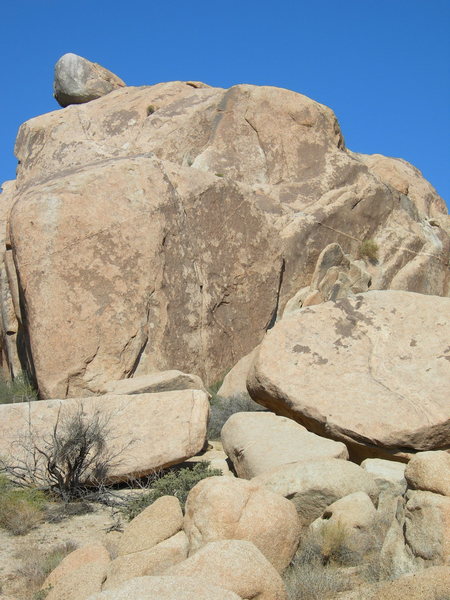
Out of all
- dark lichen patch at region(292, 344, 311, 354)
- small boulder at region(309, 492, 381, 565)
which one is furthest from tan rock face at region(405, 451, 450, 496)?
dark lichen patch at region(292, 344, 311, 354)

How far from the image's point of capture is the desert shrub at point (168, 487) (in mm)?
7191

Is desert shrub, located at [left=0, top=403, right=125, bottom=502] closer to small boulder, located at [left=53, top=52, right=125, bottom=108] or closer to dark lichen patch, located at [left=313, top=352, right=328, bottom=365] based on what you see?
dark lichen patch, located at [left=313, top=352, right=328, bottom=365]

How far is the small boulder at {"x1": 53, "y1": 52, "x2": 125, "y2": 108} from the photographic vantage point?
22.2m

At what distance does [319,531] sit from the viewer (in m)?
5.84

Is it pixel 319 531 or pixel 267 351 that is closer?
pixel 319 531

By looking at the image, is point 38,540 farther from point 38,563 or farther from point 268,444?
point 268,444

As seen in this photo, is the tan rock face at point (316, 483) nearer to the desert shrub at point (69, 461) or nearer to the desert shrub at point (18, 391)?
the desert shrub at point (69, 461)

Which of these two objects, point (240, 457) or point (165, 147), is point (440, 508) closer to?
point (240, 457)

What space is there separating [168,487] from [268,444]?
1149 millimetres

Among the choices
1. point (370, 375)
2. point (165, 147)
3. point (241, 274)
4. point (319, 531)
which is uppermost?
point (165, 147)

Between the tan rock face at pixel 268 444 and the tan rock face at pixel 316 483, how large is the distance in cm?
69

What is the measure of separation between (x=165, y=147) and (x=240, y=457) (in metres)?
10.8

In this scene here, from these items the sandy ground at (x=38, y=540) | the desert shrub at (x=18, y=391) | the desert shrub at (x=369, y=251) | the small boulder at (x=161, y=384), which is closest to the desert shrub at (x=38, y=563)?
the sandy ground at (x=38, y=540)

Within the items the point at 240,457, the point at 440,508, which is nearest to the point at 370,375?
the point at 240,457
